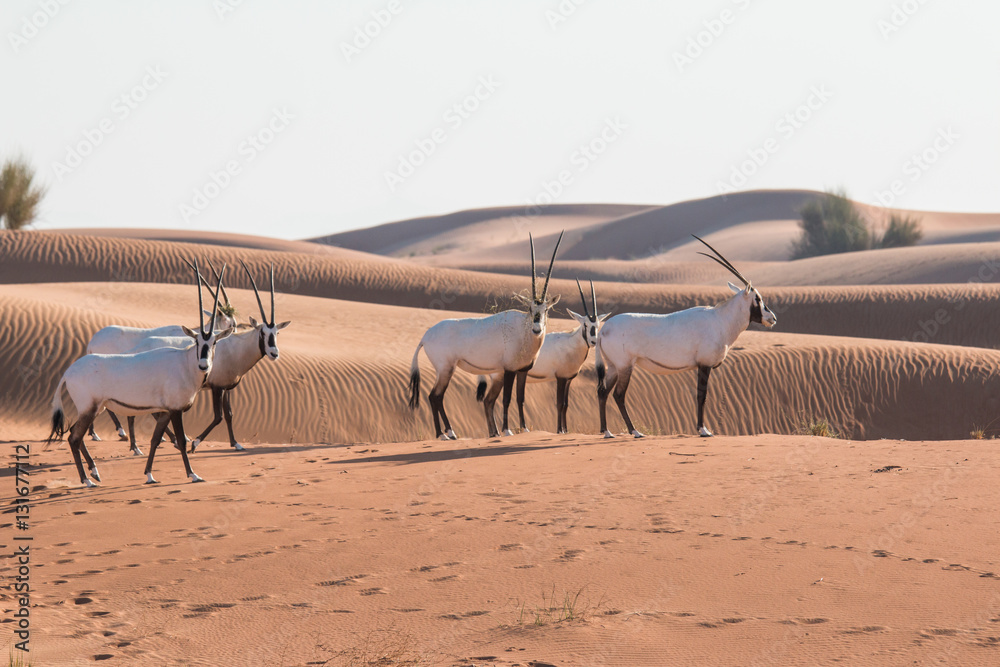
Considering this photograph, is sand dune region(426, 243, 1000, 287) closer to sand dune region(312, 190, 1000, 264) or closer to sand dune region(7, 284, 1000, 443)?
sand dune region(7, 284, 1000, 443)

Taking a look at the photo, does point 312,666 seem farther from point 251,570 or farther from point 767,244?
point 767,244

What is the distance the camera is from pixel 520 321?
12812mm

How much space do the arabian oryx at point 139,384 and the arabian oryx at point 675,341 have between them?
17.1ft

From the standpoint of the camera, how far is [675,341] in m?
12.1

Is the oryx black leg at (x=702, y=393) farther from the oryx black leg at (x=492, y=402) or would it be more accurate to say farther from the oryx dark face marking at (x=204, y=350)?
the oryx dark face marking at (x=204, y=350)

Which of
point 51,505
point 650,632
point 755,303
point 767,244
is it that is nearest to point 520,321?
point 755,303

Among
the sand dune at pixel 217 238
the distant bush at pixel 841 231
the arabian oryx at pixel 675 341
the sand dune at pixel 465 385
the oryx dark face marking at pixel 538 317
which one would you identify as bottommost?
the sand dune at pixel 465 385

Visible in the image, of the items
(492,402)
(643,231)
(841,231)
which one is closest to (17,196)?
(492,402)

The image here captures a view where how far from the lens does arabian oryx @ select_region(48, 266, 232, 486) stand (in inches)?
354

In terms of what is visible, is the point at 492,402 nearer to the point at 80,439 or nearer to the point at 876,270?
the point at 80,439

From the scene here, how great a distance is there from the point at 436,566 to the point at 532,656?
5.23 feet

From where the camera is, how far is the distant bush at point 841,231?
64.4m

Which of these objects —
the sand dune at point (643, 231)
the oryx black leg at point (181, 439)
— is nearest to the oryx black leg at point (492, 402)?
the oryx black leg at point (181, 439)

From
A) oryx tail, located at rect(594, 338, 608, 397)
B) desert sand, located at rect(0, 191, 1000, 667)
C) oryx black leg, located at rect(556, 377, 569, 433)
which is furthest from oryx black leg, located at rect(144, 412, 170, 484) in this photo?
oryx black leg, located at rect(556, 377, 569, 433)
